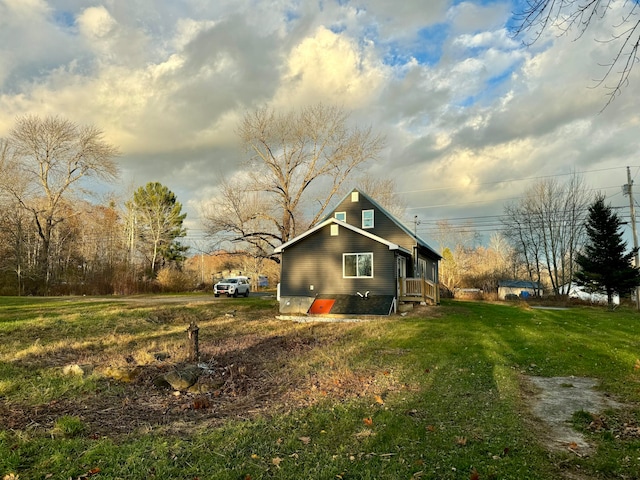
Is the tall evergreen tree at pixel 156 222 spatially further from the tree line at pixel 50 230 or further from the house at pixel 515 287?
the house at pixel 515 287

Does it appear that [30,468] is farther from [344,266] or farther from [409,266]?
[409,266]

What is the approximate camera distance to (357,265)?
2130 centimetres

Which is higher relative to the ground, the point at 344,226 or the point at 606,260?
the point at 344,226

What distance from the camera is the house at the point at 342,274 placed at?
20.6 meters

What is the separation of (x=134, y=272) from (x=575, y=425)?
38637 millimetres

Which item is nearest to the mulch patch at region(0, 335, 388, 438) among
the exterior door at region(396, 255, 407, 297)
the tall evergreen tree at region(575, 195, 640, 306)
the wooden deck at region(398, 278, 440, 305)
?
the exterior door at region(396, 255, 407, 297)

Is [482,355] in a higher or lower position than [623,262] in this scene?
lower

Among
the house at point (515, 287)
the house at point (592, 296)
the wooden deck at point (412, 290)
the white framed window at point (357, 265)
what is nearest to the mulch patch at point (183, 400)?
the white framed window at point (357, 265)

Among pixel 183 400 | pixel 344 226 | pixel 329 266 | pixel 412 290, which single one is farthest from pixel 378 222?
pixel 183 400

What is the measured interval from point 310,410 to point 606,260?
3048 centimetres

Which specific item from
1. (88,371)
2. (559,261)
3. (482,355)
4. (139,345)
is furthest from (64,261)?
(559,261)

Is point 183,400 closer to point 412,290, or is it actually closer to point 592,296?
point 412,290

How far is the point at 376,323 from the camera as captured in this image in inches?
646

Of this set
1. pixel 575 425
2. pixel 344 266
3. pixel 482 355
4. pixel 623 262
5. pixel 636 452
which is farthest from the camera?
pixel 623 262
